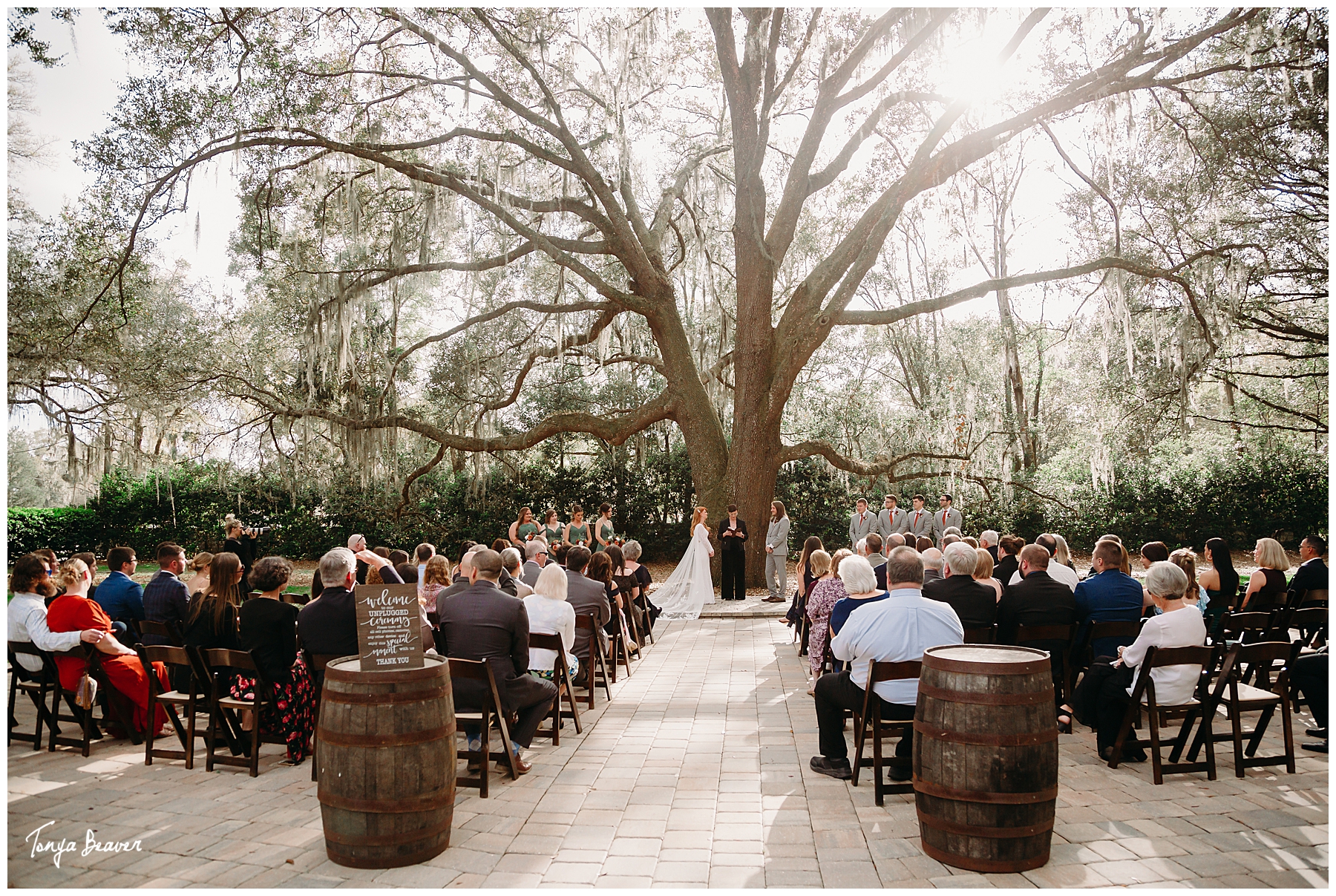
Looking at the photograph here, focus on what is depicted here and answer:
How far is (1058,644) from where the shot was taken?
5734mm

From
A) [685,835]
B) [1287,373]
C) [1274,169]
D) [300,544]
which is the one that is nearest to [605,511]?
[685,835]

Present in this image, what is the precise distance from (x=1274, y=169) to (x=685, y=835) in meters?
14.7

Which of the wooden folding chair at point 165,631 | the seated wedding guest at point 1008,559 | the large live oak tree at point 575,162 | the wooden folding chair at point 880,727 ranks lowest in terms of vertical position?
the wooden folding chair at point 880,727

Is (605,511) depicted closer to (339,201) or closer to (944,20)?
(339,201)

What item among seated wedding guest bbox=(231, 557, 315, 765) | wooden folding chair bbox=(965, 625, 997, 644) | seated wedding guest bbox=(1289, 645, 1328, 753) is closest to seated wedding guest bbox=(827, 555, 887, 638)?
wooden folding chair bbox=(965, 625, 997, 644)

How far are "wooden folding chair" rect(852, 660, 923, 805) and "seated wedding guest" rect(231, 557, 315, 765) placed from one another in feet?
11.1

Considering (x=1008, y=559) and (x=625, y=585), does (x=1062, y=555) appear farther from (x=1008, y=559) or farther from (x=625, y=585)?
(x=625, y=585)

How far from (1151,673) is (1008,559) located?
298cm

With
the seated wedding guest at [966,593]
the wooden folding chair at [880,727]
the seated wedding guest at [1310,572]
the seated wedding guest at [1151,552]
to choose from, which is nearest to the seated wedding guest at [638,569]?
the seated wedding guest at [966,593]

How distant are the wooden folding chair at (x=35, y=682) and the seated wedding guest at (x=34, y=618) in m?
0.04

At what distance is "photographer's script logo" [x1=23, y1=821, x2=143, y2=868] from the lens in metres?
3.67

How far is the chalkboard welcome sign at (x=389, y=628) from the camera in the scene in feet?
12.0

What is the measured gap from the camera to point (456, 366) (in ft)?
53.8

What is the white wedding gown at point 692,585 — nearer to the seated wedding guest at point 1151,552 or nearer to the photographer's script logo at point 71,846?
the seated wedding guest at point 1151,552
